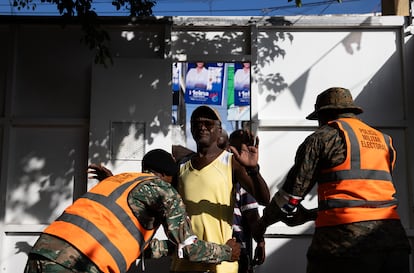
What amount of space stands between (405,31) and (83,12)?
3.06 meters

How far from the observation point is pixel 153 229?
268 centimetres

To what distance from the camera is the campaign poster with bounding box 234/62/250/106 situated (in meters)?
5.19

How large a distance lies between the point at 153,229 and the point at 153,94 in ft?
7.36

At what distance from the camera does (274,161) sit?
185 inches

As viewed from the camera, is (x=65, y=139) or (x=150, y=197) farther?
(x=65, y=139)

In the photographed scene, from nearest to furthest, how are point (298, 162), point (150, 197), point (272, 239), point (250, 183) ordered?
point (150, 197) < point (298, 162) < point (250, 183) < point (272, 239)

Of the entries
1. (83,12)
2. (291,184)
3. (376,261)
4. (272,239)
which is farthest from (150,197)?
(83,12)

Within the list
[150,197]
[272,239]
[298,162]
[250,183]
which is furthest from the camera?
[272,239]

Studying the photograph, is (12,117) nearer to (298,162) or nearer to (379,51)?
(298,162)

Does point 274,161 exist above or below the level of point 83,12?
below

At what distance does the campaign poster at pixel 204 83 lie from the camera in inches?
209

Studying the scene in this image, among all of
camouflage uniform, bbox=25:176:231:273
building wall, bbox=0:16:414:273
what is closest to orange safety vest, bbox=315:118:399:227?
camouflage uniform, bbox=25:176:231:273

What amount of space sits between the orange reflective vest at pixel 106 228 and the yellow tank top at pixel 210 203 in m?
0.60

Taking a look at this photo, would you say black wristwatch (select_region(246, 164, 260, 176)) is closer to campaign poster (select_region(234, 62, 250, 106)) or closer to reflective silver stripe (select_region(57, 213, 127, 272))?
reflective silver stripe (select_region(57, 213, 127, 272))
